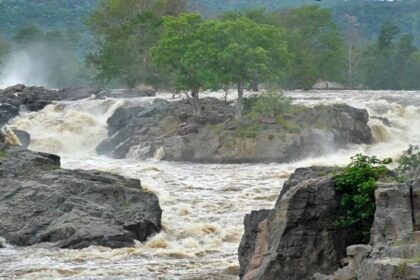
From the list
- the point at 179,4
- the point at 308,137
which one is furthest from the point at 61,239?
the point at 179,4

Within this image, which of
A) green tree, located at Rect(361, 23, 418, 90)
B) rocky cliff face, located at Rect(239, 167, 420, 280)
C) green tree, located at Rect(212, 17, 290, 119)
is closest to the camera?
rocky cliff face, located at Rect(239, 167, 420, 280)

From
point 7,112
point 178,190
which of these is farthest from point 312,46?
point 178,190

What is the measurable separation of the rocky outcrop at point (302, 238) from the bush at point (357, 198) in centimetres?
15

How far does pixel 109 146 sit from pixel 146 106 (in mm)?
4802

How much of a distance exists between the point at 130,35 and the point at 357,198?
5447 cm

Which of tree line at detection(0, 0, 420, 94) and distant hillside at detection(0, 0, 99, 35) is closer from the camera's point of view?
tree line at detection(0, 0, 420, 94)

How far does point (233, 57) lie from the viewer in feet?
145

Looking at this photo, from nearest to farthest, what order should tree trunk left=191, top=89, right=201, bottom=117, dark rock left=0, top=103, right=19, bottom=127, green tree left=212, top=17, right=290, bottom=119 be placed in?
green tree left=212, top=17, right=290, bottom=119 → tree trunk left=191, top=89, right=201, bottom=117 → dark rock left=0, top=103, right=19, bottom=127

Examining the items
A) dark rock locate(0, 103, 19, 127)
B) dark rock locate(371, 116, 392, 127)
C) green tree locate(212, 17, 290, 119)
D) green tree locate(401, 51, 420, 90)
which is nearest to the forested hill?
green tree locate(401, 51, 420, 90)

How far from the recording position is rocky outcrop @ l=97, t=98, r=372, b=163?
39344 millimetres

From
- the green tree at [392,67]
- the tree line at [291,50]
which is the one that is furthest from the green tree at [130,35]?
the green tree at [392,67]

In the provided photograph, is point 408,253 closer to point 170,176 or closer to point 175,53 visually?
point 170,176

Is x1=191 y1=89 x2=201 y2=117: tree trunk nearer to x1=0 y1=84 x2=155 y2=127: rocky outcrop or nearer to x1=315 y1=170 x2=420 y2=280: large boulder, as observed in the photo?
x1=0 y1=84 x2=155 y2=127: rocky outcrop

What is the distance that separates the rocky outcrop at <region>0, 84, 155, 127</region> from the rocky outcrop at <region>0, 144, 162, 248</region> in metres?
21.9
